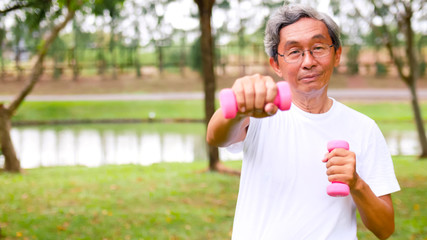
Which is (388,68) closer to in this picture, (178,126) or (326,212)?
(178,126)

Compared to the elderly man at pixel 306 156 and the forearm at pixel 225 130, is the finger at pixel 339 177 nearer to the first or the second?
the elderly man at pixel 306 156

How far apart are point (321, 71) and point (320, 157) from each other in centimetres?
37

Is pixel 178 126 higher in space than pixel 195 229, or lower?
lower

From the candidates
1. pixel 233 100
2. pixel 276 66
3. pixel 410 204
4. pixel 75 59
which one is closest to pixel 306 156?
pixel 276 66

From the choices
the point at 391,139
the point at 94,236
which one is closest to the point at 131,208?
the point at 94,236

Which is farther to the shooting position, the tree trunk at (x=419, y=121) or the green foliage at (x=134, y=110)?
the green foliage at (x=134, y=110)

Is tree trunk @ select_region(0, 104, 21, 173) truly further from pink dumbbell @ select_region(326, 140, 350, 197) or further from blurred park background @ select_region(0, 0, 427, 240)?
pink dumbbell @ select_region(326, 140, 350, 197)

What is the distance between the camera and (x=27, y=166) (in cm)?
1485

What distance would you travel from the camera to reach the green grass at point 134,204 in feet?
24.3

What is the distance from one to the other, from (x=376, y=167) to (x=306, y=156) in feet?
1.14

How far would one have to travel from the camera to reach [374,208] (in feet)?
6.97

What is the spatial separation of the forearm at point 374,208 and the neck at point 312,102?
1.24ft

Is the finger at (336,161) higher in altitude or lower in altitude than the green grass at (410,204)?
higher

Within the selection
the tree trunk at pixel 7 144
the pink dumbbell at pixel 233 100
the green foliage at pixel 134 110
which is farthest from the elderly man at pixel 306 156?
the green foliage at pixel 134 110
